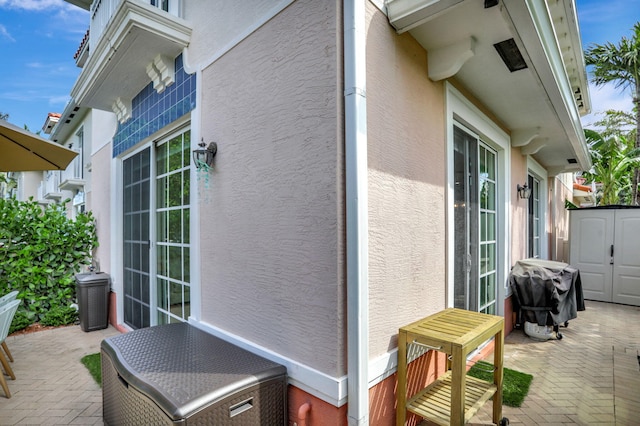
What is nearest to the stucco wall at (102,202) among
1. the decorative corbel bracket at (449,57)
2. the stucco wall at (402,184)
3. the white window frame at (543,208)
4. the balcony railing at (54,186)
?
the stucco wall at (402,184)

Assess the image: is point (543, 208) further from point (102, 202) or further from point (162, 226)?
point (102, 202)

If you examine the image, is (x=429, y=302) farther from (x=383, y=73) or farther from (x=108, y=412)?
(x=108, y=412)

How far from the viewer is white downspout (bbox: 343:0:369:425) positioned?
1.82 meters

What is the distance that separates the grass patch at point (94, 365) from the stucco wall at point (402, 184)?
131 inches

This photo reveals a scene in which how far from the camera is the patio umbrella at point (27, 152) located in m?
3.00

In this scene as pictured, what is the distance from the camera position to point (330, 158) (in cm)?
188

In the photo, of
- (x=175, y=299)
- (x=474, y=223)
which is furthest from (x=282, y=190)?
(x=474, y=223)

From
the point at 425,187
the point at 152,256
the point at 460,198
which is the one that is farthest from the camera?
the point at 152,256

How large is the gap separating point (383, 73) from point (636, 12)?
38.3 feet

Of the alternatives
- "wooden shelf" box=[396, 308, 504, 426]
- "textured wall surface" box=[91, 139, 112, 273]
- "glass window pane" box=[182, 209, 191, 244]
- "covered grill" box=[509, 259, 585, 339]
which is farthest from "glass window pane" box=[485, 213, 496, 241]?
"textured wall surface" box=[91, 139, 112, 273]

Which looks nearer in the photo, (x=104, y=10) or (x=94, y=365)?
(x=94, y=365)

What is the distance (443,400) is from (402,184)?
1.59m

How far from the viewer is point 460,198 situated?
3.47 meters

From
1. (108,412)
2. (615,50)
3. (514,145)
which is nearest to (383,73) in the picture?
(108,412)
